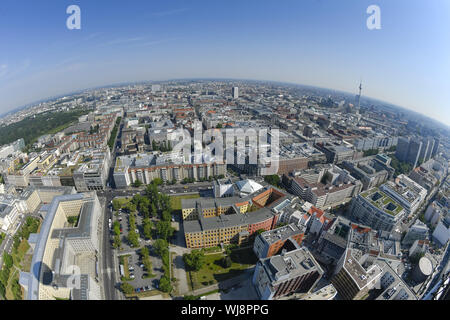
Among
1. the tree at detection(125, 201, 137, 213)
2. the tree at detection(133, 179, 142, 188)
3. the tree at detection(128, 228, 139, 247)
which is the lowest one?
the tree at detection(128, 228, 139, 247)

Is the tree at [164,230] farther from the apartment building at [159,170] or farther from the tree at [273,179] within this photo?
the tree at [273,179]

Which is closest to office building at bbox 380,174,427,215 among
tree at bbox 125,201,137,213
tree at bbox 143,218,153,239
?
tree at bbox 143,218,153,239

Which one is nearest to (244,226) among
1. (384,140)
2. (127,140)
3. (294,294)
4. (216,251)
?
(216,251)

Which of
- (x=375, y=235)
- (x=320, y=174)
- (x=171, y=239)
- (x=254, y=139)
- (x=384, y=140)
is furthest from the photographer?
(x=384, y=140)

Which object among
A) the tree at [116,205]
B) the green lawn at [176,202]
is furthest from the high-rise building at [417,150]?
the tree at [116,205]

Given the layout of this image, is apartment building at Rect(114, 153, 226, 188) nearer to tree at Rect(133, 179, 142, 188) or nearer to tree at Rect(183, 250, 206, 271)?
tree at Rect(133, 179, 142, 188)

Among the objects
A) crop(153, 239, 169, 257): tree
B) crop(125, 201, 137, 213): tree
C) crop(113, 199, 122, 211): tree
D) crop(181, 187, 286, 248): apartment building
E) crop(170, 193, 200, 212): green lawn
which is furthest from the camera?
crop(170, 193, 200, 212): green lawn
